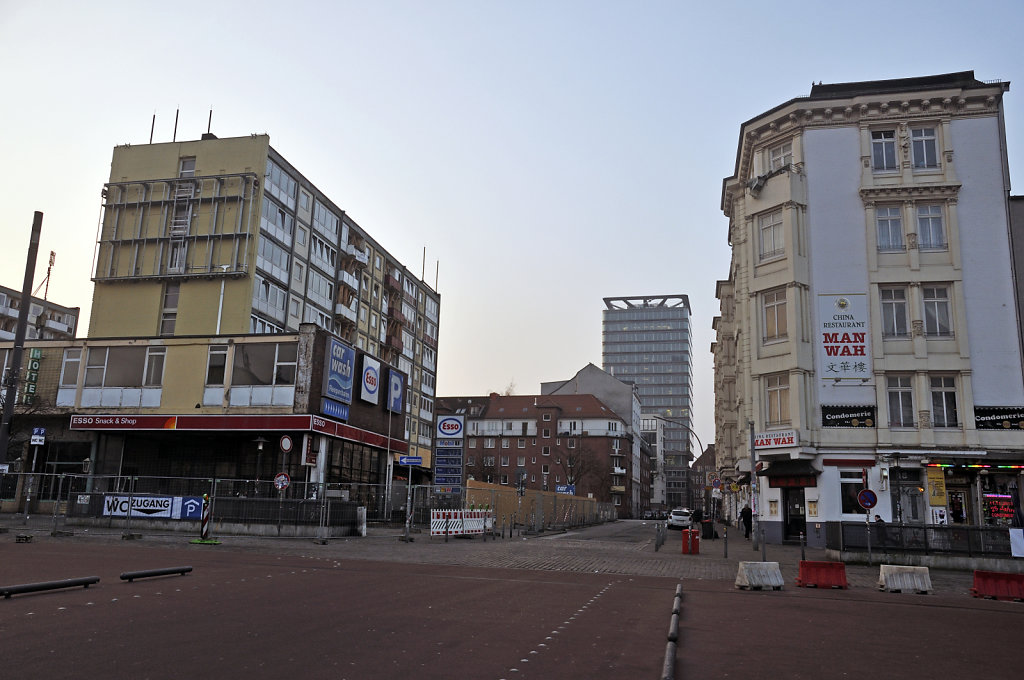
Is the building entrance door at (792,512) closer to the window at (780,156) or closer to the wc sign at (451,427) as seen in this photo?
the wc sign at (451,427)

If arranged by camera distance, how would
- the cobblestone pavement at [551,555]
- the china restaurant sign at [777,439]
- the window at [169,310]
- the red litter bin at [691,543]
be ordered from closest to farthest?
the cobblestone pavement at [551,555] → the red litter bin at [691,543] → the china restaurant sign at [777,439] → the window at [169,310]

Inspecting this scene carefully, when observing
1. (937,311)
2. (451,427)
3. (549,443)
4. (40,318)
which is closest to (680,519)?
(937,311)

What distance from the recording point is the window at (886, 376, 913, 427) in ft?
111

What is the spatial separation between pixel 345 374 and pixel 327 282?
29.0 metres

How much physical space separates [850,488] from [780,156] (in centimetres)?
1590

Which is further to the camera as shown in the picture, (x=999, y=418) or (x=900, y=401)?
(x=900, y=401)

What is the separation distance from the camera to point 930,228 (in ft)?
115

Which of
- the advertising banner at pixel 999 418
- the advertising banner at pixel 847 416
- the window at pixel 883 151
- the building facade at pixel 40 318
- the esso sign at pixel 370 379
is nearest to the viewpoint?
the advertising banner at pixel 999 418

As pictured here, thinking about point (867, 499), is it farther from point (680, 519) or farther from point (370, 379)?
point (680, 519)

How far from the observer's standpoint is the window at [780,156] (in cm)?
3750

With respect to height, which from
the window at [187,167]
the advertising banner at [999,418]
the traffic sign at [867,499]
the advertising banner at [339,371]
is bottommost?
the traffic sign at [867,499]

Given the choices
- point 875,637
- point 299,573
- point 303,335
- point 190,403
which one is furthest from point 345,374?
point 875,637

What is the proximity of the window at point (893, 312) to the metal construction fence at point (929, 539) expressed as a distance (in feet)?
39.8

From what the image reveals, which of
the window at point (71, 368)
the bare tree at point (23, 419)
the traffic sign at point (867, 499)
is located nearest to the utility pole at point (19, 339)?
the bare tree at point (23, 419)
